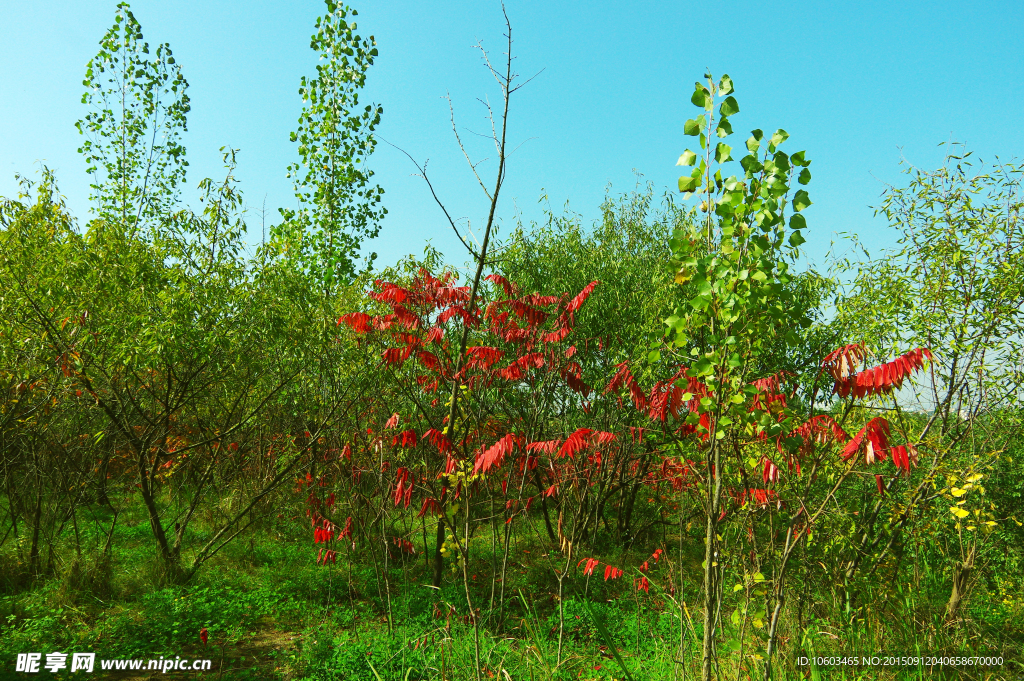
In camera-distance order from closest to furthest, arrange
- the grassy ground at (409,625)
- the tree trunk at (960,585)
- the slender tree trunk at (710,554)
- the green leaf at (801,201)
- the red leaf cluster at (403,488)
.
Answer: the green leaf at (801,201)
the slender tree trunk at (710,554)
the grassy ground at (409,625)
the red leaf cluster at (403,488)
the tree trunk at (960,585)

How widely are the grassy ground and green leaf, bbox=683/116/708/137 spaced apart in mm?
2998

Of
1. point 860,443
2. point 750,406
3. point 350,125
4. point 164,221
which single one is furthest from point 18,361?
point 350,125

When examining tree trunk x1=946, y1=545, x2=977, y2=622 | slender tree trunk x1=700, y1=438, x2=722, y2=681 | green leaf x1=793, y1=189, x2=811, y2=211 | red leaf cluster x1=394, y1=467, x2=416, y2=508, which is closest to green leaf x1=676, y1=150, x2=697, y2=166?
green leaf x1=793, y1=189, x2=811, y2=211

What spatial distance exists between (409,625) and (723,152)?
212 inches

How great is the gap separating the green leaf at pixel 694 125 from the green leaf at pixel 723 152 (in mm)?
116

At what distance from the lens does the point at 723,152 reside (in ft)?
9.40

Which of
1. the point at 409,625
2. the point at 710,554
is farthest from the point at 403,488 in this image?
the point at 710,554

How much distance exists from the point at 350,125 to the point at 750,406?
40.0 feet

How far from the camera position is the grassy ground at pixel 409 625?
16.3ft

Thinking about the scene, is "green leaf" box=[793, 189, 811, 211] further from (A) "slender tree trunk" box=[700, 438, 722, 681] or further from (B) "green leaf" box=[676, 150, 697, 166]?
(A) "slender tree trunk" box=[700, 438, 722, 681]

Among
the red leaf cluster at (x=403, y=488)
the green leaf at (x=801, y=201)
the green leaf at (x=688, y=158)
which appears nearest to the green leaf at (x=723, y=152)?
the green leaf at (x=688, y=158)

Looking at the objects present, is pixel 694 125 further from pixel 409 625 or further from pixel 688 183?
pixel 409 625

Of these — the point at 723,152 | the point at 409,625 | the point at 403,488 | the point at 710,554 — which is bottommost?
the point at 409,625

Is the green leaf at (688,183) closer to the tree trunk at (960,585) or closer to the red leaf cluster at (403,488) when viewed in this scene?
the red leaf cluster at (403,488)
